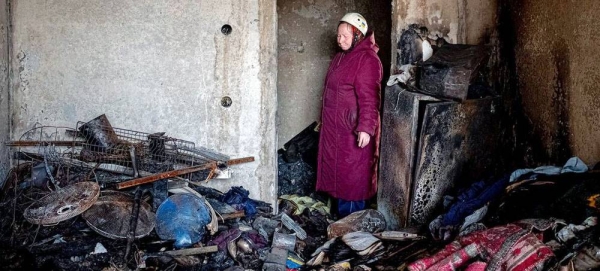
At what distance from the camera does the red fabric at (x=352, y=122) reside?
5121 mm

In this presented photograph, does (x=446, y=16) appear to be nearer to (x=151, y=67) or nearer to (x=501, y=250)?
(x=501, y=250)

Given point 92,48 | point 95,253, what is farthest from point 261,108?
point 95,253

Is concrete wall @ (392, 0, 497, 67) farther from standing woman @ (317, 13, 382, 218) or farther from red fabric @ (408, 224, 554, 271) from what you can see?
red fabric @ (408, 224, 554, 271)

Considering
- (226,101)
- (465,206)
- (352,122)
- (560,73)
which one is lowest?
(465,206)

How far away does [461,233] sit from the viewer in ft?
12.7

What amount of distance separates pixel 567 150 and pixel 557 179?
55cm

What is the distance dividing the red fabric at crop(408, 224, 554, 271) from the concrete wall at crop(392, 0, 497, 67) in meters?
2.31

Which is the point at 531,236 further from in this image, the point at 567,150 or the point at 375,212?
the point at 375,212

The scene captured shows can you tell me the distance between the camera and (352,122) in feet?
17.2

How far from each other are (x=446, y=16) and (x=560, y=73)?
4.26 feet

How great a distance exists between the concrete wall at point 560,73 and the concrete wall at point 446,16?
0.30 metres

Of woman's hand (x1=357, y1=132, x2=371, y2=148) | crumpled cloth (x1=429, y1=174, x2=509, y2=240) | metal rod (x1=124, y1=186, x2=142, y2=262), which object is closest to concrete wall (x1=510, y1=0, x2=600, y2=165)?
crumpled cloth (x1=429, y1=174, x2=509, y2=240)

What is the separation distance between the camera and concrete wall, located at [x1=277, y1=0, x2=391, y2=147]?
6691mm

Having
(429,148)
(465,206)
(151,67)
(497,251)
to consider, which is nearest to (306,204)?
(429,148)
